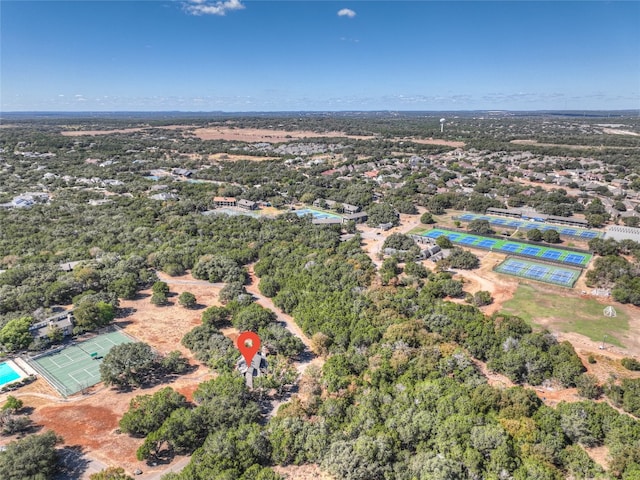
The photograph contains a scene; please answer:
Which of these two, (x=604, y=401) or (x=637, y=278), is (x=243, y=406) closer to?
(x=604, y=401)

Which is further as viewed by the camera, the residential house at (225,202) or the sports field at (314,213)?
the residential house at (225,202)

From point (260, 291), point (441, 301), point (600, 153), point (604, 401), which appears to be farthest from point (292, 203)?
point (600, 153)

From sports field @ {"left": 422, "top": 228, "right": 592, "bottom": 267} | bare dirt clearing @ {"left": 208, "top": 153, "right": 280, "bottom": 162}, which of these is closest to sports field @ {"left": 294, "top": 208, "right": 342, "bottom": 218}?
sports field @ {"left": 422, "top": 228, "right": 592, "bottom": 267}

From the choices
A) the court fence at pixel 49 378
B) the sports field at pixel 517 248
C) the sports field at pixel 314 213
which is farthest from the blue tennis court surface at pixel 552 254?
the court fence at pixel 49 378

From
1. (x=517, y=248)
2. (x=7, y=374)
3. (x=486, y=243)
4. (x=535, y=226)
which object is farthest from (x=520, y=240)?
(x=7, y=374)

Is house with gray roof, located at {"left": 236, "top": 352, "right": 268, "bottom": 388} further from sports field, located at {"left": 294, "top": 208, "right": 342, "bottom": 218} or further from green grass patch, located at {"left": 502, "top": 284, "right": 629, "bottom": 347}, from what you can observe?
sports field, located at {"left": 294, "top": 208, "right": 342, "bottom": 218}

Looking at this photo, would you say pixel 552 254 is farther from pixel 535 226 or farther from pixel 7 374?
pixel 7 374

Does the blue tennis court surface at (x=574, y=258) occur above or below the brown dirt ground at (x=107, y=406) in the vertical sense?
above

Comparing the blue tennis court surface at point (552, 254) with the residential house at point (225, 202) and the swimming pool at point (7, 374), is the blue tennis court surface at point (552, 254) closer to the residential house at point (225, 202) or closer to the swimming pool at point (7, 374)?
the residential house at point (225, 202)
